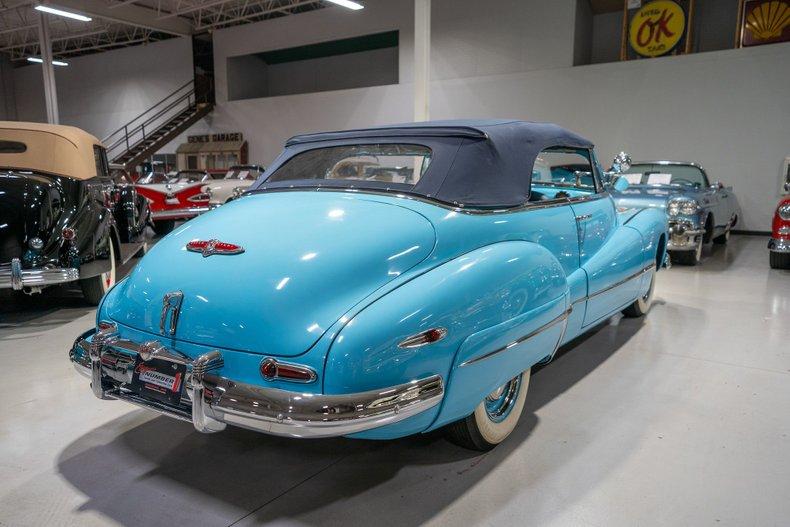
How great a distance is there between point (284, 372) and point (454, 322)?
2.00 ft

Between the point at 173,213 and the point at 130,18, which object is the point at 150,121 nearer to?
the point at 130,18

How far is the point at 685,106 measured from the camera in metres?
11.5

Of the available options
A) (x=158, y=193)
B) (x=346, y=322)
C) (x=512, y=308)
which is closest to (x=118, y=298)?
(x=346, y=322)

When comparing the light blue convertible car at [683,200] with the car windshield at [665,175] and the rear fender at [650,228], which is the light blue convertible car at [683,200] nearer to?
the car windshield at [665,175]

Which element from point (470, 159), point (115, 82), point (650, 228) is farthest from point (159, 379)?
point (115, 82)

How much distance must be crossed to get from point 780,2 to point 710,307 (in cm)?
903

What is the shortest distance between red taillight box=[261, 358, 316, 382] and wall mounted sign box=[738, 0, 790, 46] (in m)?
12.6

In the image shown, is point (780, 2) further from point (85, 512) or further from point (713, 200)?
point (85, 512)

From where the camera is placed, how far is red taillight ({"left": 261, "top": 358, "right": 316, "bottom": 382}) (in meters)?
1.73

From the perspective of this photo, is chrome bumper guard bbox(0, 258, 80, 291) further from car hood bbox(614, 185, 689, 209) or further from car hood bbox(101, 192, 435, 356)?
car hood bbox(614, 185, 689, 209)

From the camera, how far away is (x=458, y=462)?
235 cm

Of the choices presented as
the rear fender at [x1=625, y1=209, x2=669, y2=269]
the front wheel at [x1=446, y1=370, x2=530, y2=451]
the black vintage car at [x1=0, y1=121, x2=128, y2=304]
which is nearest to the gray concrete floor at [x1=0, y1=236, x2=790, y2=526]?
the front wheel at [x1=446, y1=370, x2=530, y2=451]

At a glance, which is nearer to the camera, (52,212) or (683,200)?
(52,212)

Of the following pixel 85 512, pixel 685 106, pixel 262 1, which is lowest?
pixel 85 512
